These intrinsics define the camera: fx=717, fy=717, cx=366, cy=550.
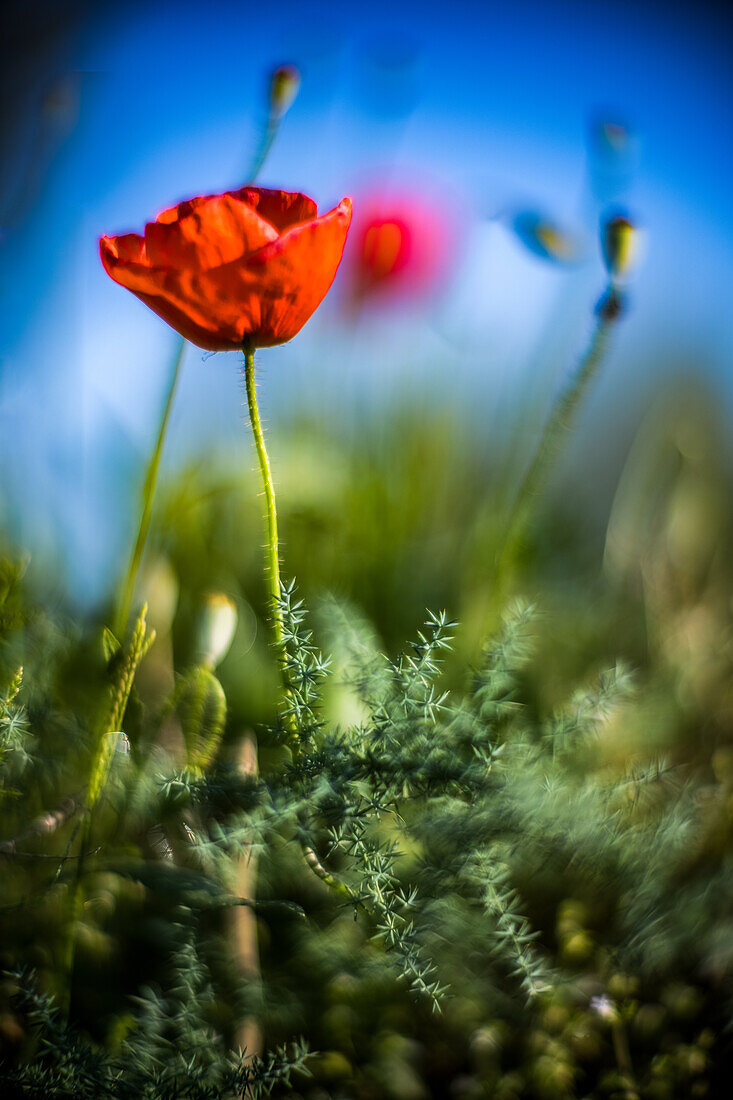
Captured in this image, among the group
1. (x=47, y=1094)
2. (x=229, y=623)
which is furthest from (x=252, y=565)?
(x=47, y=1094)

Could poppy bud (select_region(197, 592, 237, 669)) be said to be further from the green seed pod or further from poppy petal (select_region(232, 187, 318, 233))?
poppy petal (select_region(232, 187, 318, 233))

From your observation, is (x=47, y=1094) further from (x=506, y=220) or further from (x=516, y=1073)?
(x=506, y=220)

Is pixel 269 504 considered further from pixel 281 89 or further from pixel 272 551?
pixel 281 89

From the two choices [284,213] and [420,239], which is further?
[420,239]

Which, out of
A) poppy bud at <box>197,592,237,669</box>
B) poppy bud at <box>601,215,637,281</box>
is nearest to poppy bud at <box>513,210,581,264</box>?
poppy bud at <box>601,215,637,281</box>

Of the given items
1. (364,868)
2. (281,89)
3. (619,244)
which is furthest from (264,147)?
(364,868)
